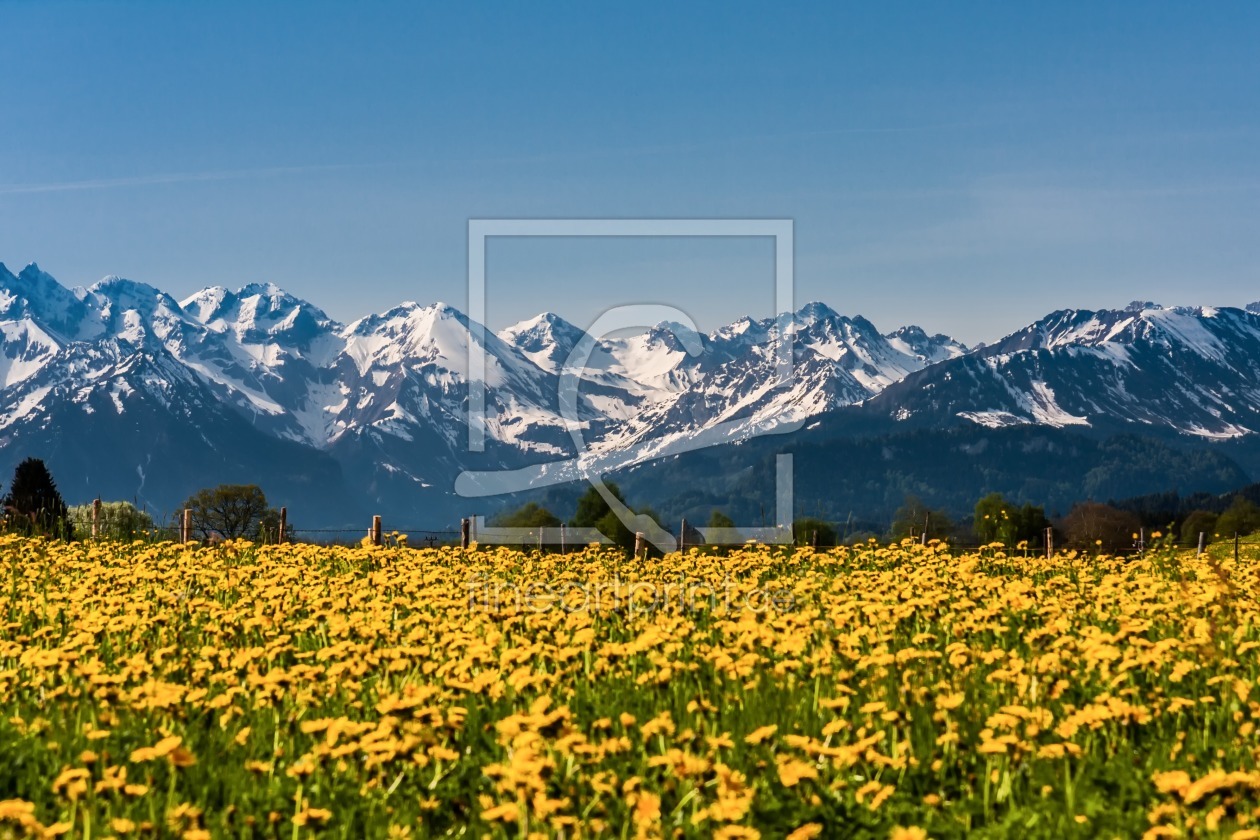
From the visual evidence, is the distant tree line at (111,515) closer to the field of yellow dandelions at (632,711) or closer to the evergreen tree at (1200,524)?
the field of yellow dandelions at (632,711)

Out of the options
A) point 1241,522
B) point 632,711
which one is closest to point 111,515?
point 632,711

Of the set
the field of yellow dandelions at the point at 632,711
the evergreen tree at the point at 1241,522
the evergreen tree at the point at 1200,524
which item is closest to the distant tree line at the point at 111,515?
the field of yellow dandelions at the point at 632,711

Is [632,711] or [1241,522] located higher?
[1241,522]

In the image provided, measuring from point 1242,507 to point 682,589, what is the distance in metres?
125

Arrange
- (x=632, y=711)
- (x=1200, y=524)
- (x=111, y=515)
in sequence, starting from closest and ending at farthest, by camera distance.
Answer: (x=632, y=711) < (x=111, y=515) < (x=1200, y=524)

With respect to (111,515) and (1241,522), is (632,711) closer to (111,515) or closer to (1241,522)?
(111,515)

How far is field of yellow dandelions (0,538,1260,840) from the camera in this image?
21.5ft

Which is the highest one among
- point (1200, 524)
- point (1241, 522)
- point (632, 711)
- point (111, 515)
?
point (111, 515)

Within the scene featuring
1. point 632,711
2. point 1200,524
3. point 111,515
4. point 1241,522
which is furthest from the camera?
point 1200,524

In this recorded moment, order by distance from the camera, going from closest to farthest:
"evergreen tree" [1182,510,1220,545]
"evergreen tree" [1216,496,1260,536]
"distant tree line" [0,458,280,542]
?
"distant tree line" [0,458,280,542] < "evergreen tree" [1216,496,1260,536] < "evergreen tree" [1182,510,1220,545]

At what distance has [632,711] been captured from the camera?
28.9ft

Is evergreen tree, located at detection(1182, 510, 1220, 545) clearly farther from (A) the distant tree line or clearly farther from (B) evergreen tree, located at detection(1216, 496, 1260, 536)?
(A) the distant tree line

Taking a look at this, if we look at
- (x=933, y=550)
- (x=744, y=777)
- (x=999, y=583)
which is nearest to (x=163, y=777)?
(x=744, y=777)

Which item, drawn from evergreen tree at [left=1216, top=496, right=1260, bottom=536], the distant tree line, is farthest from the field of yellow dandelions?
evergreen tree at [left=1216, top=496, right=1260, bottom=536]
